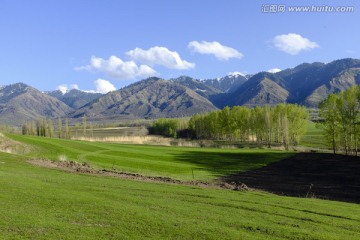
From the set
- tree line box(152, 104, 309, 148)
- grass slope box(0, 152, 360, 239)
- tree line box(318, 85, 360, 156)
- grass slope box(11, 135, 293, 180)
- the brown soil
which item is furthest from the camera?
tree line box(152, 104, 309, 148)

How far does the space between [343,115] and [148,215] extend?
77082mm

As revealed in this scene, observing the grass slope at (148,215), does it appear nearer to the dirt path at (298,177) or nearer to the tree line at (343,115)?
the dirt path at (298,177)

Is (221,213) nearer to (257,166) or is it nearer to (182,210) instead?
(182,210)

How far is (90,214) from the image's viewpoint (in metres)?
19.0

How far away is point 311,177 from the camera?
55.4 meters

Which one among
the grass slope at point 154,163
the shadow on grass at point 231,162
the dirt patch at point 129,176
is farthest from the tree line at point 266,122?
the dirt patch at point 129,176

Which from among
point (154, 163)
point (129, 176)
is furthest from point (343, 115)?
point (129, 176)

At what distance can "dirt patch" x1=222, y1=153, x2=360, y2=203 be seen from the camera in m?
41.4

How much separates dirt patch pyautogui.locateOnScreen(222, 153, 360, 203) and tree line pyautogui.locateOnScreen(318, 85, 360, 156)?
391 inches

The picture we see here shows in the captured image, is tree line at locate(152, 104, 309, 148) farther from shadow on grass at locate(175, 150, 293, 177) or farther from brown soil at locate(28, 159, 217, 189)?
brown soil at locate(28, 159, 217, 189)

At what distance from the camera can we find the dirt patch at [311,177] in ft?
136

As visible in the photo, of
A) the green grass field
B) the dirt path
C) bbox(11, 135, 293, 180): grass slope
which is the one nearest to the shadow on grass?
bbox(11, 135, 293, 180): grass slope

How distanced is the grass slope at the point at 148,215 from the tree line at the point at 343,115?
6228 centimetres

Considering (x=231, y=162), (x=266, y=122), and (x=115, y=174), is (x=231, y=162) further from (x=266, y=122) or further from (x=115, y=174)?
(x=266, y=122)
